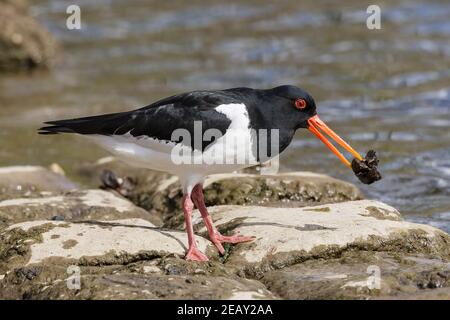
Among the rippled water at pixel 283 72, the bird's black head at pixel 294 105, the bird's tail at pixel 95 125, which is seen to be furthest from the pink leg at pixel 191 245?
the rippled water at pixel 283 72

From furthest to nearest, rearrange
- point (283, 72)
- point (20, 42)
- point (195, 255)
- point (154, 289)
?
point (20, 42)
point (283, 72)
point (195, 255)
point (154, 289)

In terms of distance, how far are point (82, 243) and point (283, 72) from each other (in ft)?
31.0

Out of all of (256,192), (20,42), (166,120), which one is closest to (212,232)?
(166,120)

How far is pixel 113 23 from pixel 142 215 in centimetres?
1248

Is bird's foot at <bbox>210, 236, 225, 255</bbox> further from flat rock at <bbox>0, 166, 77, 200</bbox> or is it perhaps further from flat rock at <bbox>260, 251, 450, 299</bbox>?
flat rock at <bbox>0, 166, 77, 200</bbox>

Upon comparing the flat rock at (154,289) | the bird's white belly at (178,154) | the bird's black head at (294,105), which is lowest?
the flat rock at (154,289)

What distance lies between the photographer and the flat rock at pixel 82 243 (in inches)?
228

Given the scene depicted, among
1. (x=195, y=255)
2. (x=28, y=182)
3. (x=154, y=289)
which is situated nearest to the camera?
(x=154, y=289)

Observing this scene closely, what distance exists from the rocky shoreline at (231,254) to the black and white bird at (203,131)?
0.93ft

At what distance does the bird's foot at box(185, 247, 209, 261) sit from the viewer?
5848mm

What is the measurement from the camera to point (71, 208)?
7492mm

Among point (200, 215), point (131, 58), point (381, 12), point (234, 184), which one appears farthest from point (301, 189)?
point (381, 12)

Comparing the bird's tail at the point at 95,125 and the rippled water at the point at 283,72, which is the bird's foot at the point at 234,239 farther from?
the rippled water at the point at 283,72

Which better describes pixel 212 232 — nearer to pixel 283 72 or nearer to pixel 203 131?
pixel 203 131
